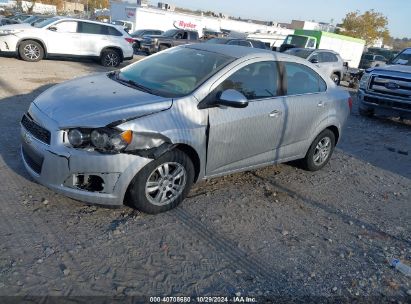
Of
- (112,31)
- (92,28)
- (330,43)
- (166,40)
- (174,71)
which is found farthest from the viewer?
(330,43)

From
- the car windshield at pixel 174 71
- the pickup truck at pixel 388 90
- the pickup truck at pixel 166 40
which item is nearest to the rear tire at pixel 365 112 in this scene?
the pickup truck at pixel 388 90

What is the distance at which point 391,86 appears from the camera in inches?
400

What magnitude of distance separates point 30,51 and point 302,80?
10.8 meters

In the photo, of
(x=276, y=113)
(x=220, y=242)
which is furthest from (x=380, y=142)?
(x=220, y=242)

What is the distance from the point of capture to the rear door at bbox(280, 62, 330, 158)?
4.96 metres

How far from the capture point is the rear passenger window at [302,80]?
5004mm

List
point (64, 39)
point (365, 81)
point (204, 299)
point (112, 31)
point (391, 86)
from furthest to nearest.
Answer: point (112, 31), point (64, 39), point (365, 81), point (391, 86), point (204, 299)

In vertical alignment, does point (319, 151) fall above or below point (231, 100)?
below

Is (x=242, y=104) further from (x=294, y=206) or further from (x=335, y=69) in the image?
(x=335, y=69)

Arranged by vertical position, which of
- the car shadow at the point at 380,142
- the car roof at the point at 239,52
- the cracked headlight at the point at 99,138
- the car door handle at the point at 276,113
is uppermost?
the car roof at the point at 239,52

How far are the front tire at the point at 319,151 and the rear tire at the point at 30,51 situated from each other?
10.8 meters

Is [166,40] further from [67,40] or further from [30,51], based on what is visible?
[30,51]

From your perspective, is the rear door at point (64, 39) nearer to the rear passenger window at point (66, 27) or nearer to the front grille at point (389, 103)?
the rear passenger window at point (66, 27)

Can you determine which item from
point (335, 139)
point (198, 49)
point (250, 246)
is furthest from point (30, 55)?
point (250, 246)
